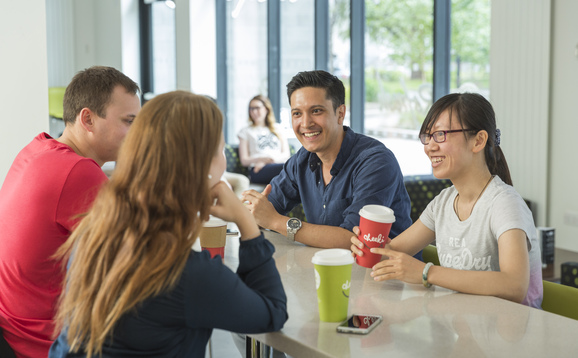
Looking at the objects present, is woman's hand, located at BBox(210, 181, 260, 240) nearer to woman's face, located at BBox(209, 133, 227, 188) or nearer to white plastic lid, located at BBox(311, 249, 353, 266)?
woman's face, located at BBox(209, 133, 227, 188)

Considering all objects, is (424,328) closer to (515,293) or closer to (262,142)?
(515,293)

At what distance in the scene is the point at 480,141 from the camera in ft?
5.93

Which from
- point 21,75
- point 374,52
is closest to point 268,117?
point 374,52

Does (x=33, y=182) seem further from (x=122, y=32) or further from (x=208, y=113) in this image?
(x=122, y=32)

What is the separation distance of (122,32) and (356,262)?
5.26 m

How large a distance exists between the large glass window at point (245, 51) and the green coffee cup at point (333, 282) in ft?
21.4

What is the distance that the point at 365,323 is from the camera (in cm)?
135

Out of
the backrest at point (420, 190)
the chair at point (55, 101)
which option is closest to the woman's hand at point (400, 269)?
the backrest at point (420, 190)

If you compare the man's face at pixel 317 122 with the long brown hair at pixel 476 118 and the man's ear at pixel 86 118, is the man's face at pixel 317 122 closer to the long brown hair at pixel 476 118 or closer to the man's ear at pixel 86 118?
the long brown hair at pixel 476 118

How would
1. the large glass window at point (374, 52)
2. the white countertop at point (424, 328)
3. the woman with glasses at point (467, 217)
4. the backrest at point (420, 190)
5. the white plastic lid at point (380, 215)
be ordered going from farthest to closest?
the large glass window at point (374, 52) → the backrest at point (420, 190) → the white plastic lid at point (380, 215) → the woman with glasses at point (467, 217) → the white countertop at point (424, 328)

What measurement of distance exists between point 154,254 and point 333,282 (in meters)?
0.43

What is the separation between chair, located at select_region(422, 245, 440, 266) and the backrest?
8.57ft

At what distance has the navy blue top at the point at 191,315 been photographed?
112 centimetres

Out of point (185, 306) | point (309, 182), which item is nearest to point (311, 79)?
point (309, 182)
